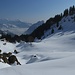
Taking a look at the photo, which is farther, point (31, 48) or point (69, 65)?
point (31, 48)

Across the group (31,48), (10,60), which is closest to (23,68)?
(10,60)

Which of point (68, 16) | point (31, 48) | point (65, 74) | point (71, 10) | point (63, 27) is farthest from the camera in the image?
point (71, 10)

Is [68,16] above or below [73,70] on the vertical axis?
above

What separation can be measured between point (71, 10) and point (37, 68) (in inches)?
5764

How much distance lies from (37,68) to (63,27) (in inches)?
4572

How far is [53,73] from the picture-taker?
38.3ft

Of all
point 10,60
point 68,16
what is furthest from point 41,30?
point 10,60

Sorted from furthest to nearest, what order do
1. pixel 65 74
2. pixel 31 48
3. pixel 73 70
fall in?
pixel 31 48, pixel 73 70, pixel 65 74

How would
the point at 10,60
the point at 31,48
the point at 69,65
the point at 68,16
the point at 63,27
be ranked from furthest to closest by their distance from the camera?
the point at 68,16 → the point at 63,27 → the point at 31,48 → the point at 10,60 → the point at 69,65

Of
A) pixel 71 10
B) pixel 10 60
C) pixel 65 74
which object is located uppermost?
pixel 71 10

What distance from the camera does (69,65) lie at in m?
13.5

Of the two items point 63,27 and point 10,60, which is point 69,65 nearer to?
point 10,60

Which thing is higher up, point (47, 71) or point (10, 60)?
point (47, 71)

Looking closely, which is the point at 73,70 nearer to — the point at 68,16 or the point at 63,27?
the point at 63,27
